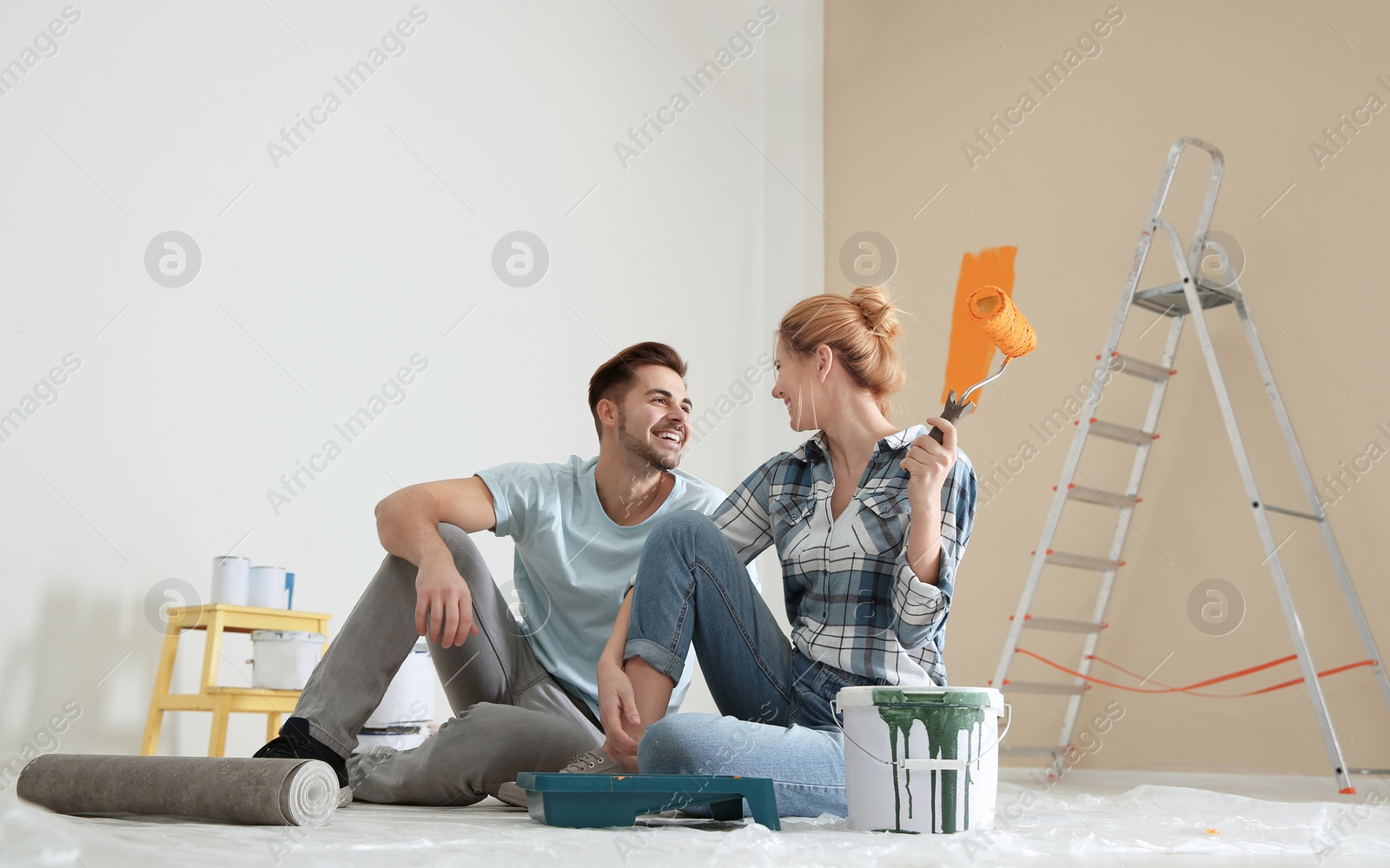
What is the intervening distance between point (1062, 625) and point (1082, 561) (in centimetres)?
17

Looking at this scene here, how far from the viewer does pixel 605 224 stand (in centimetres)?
352

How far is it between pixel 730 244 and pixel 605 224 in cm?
59

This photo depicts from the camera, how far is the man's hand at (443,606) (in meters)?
1.52

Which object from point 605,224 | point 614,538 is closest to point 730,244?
point 605,224

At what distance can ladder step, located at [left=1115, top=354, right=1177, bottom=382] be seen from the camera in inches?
112

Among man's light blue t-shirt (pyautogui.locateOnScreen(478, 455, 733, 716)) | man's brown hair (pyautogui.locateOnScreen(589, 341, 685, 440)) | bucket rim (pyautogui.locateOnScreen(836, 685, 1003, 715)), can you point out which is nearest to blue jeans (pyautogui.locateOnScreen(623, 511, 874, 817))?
bucket rim (pyautogui.locateOnScreen(836, 685, 1003, 715))

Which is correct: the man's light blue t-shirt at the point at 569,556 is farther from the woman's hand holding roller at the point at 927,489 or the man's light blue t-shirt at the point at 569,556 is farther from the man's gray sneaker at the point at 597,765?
the woman's hand holding roller at the point at 927,489

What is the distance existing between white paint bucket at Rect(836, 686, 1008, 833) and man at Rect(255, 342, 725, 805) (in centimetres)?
52

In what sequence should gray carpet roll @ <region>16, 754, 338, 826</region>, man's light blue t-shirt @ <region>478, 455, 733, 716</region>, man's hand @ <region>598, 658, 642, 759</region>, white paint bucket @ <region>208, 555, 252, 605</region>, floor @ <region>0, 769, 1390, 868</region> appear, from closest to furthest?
1. floor @ <region>0, 769, 1390, 868</region>
2. gray carpet roll @ <region>16, 754, 338, 826</region>
3. man's hand @ <region>598, 658, 642, 759</region>
4. man's light blue t-shirt @ <region>478, 455, 733, 716</region>
5. white paint bucket @ <region>208, 555, 252, 605</region>

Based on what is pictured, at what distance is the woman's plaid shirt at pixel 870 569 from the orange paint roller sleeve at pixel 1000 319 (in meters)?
0.15

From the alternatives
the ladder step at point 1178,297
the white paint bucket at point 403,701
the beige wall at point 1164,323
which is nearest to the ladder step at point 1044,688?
the beige wall at point 1164,323

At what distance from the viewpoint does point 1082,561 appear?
2898mm

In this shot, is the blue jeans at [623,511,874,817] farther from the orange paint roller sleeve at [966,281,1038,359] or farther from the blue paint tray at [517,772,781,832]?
the orange paint roller sleeve at [966,281,1038,359]

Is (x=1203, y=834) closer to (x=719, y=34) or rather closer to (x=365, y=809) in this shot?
(x=365, y=809)
